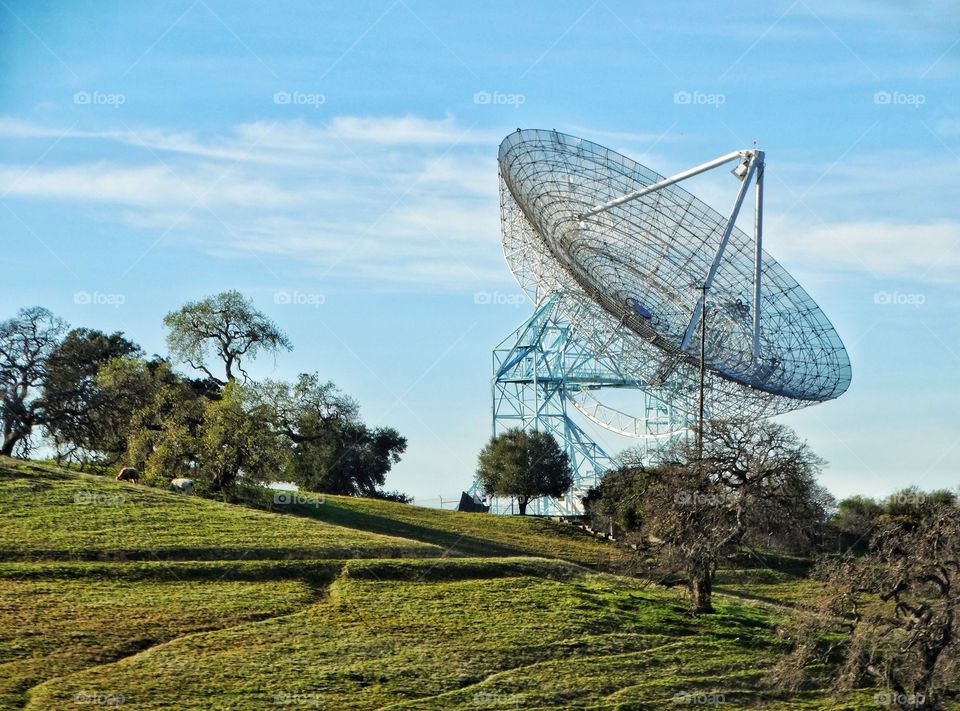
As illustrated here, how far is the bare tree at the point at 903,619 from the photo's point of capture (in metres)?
37.8

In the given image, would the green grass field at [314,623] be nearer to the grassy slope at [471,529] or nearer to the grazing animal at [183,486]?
the grazing animal at [183,486]

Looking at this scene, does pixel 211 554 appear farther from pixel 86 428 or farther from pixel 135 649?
pixel 86 428

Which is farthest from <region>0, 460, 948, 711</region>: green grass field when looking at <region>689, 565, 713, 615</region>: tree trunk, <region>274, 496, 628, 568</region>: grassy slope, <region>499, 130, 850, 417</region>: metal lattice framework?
<region>499, 130, 850, 417</region>: metal lattice framework

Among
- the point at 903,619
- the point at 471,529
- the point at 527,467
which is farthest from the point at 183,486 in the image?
the point at 903,619

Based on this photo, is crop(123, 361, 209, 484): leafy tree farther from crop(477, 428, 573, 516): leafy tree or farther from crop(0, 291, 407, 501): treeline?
crop(477, 428, 573, 516): leafy tree

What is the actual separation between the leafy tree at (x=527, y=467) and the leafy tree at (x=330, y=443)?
1088 centimetres

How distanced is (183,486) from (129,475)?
10.3 ft

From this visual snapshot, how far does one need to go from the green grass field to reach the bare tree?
8.12ft

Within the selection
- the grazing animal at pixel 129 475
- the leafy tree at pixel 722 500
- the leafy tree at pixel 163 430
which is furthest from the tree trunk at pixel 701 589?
the grazing animal at pixel 129 475

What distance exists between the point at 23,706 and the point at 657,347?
1863 inches

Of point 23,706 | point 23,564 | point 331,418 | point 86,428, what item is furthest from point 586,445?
point 23,706

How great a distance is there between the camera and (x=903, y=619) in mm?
39469

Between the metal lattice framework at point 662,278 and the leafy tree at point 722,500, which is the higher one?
the metal lattice framework at point 662,278

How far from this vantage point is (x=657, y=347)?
246 feet
